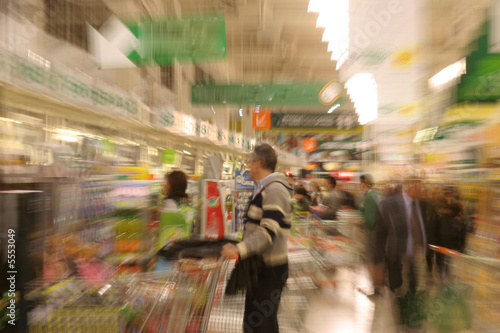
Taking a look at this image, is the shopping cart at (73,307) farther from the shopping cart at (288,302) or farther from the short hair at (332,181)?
the short hair at (332,181)

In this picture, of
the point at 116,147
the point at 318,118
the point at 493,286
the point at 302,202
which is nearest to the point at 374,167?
the point at 318,118

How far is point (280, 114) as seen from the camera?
7.90 metres

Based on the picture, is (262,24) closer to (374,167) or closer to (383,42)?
(383,42)

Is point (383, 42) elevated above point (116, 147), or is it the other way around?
point (383, 42)

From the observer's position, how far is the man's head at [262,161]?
98.8 inches

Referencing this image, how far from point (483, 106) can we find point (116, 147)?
449 centimetres

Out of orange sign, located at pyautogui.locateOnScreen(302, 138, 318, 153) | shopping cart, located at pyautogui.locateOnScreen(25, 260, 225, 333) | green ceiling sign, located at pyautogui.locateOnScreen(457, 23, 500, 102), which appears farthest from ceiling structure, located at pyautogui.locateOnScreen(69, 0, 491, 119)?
orange sign, located at pyautogui.locateOnScreen(302, 138, 318, 153)

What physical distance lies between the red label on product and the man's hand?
1889mm

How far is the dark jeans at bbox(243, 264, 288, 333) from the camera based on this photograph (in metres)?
2.33

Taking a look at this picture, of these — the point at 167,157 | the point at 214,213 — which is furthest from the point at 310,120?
the point at 214,213

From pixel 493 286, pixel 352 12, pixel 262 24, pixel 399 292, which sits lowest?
pixel 399 292

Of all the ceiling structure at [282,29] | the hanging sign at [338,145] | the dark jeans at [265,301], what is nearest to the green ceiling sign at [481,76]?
the ceiling structure at [282,29]

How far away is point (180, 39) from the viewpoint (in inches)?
127

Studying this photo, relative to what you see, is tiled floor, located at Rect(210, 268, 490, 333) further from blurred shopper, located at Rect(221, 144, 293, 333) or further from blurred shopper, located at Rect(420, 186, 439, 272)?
blurred shopper, located at Rect(420, 186, 439, 272)
